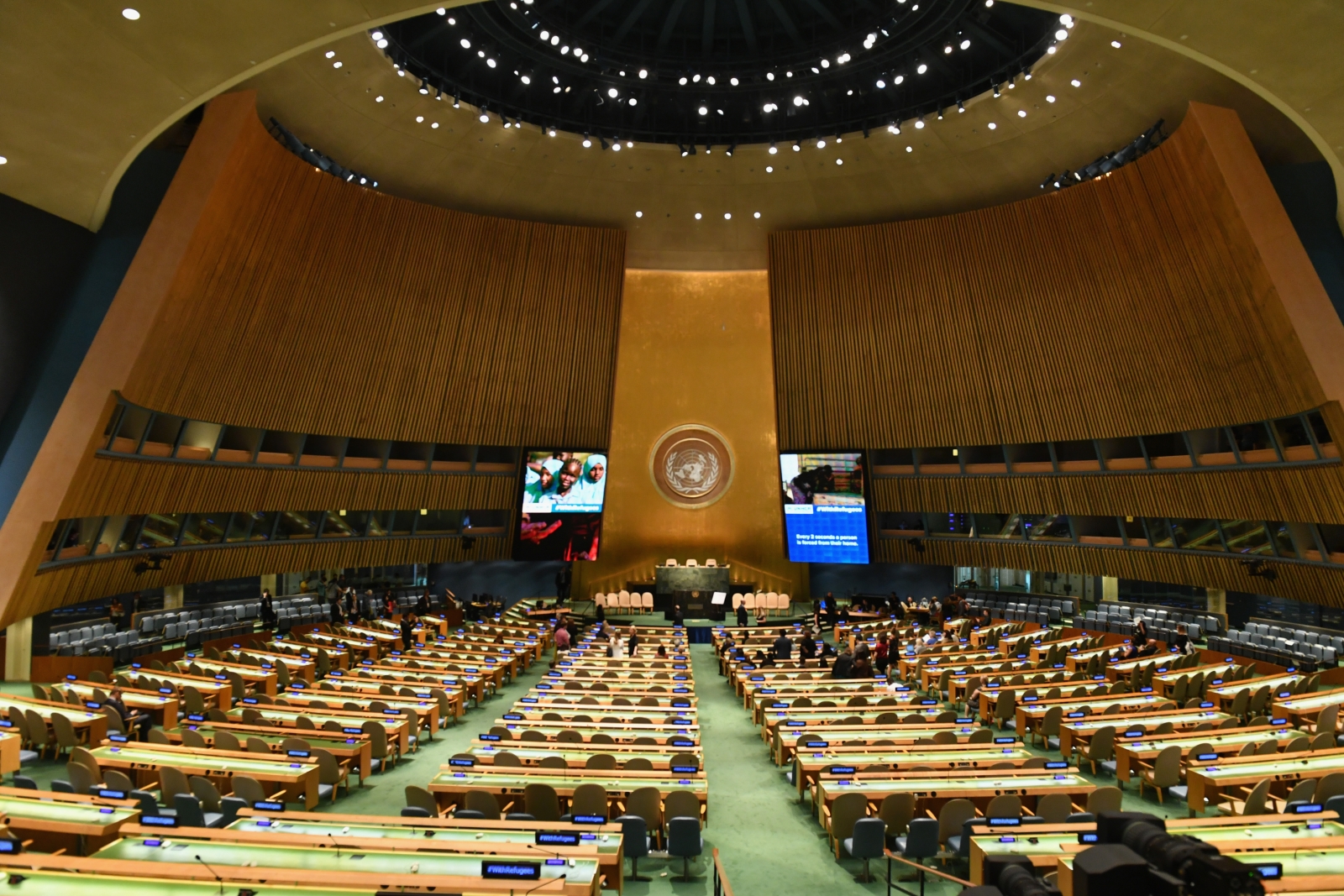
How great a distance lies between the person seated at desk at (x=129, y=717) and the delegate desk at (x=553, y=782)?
4750 millimetres

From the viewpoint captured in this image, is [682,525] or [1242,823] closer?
[1242,823]

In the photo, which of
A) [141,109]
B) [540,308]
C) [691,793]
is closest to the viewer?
[691,793]

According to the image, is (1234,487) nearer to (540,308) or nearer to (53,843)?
(540,308)

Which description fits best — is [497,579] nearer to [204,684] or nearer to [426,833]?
[204,684]

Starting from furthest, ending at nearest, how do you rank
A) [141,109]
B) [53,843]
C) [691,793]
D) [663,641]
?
[663,641], [141,109], [691,793], [53,843]

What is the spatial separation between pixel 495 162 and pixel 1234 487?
732 inches

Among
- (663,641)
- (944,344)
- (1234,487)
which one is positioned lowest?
(663,641)

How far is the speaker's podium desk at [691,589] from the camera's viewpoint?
2344 cm

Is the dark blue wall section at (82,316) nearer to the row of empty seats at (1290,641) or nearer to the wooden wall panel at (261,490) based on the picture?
the wooden wall panel at (261,490)

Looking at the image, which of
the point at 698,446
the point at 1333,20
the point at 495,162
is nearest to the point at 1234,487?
the point at 1333,20

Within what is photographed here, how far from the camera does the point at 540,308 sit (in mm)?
23047

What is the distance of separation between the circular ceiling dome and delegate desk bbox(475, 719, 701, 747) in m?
14.0

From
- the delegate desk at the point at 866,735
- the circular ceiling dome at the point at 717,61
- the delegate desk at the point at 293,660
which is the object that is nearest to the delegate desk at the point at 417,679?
the delegate desk at the point at 293,660

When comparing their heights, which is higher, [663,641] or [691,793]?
[663,641]
